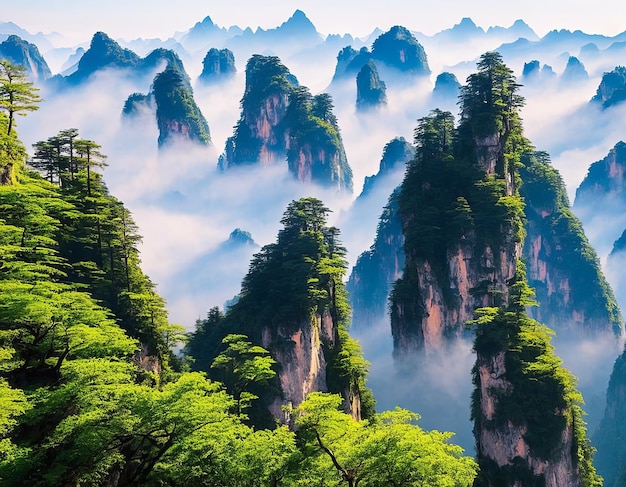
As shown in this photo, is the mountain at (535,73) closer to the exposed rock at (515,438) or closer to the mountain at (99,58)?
the mountain at (99,58)

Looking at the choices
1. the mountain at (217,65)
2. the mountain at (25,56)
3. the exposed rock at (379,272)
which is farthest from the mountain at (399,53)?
the mountain at (25,56)

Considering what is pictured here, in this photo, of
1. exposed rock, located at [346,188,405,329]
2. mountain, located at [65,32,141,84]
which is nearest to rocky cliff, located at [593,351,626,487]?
exposed rock, located at [346,188,405,329]

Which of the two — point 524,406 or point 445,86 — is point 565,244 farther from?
point 445,86

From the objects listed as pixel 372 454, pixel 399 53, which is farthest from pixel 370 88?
pixel 372 454

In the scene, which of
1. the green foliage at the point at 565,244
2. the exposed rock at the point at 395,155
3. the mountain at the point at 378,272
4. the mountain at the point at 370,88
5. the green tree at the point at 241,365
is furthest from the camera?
the mountain at the point at 370,88

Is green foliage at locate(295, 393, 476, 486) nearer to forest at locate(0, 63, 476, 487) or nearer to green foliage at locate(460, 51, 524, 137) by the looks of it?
forest at locate(0, 63, 476, 487)
